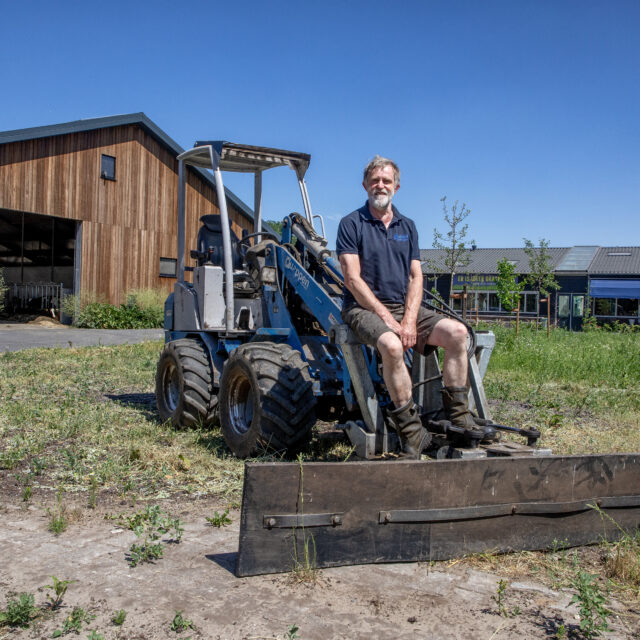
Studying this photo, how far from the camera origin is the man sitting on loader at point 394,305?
4129mm

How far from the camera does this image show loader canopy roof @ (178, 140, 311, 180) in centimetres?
689

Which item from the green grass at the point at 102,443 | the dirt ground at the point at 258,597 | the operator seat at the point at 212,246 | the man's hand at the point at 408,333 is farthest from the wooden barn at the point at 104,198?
the dirt ground at the point at 258,597

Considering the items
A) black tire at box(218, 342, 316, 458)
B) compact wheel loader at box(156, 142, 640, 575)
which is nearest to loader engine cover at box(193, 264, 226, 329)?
compact wheel loader at box(156, 142, 640, 575)

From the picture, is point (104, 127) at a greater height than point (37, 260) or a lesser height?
greater

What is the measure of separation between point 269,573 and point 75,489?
6.79 feet

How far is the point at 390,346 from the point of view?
4.09 metres

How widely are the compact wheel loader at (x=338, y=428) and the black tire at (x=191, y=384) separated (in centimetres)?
1

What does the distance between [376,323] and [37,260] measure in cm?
2815

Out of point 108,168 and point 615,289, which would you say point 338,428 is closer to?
point 108,168

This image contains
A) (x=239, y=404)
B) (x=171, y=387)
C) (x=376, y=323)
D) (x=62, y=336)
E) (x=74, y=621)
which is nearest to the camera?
(x=74, y=621)

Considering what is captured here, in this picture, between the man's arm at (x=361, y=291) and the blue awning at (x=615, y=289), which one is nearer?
the man's arm at (x=361, y=291)

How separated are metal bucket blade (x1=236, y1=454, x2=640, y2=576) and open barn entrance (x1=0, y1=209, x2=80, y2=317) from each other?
72.8ft

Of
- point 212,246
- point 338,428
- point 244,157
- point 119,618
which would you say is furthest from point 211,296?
point 119,618

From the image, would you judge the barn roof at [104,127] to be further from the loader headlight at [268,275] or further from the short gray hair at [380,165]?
the short gray hair at [380,165]
